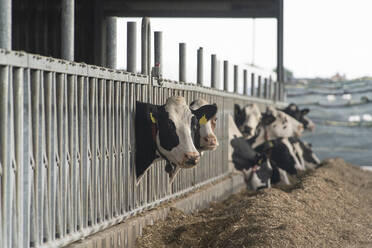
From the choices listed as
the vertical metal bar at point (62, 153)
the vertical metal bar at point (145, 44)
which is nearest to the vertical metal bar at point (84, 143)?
the vertical metal bar at point (62, 153)

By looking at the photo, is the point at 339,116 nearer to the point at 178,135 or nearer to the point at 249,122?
the point at 249,122

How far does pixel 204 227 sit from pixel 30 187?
11.8 feet

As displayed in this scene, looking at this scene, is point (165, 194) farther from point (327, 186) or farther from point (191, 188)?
point (327, 186)

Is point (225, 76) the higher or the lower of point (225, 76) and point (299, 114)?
the higher

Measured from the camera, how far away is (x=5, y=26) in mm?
5211

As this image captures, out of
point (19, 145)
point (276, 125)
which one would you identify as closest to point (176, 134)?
point (19, 145)

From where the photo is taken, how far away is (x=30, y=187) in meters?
5.39

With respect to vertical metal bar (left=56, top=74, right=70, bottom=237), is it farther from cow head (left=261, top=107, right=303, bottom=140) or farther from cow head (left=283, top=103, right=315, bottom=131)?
cow head (left=283, top=103, right=315, bottom=131)

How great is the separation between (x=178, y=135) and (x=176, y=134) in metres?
0.03

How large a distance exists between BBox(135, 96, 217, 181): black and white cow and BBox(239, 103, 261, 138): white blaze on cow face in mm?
8595

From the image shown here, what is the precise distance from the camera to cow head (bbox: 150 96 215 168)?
26.2 ft

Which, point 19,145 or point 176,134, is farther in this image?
point 176,134

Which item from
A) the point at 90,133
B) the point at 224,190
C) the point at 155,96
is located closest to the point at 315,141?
the point at 224,190

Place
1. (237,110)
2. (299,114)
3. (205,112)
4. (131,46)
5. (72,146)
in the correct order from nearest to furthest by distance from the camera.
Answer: (72,146)
(131,46)
(205,112)
(237,110)
(299,114)
